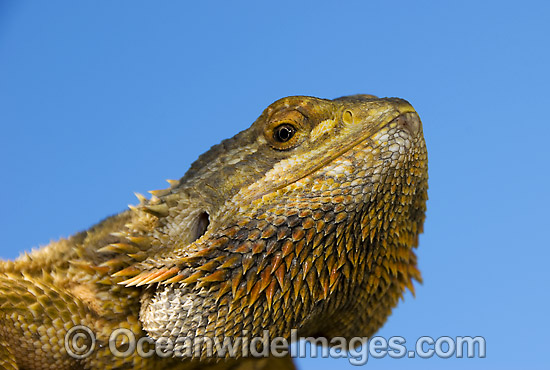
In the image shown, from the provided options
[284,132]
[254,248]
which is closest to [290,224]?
[254,248]

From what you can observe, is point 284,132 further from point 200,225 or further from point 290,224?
point 200,225

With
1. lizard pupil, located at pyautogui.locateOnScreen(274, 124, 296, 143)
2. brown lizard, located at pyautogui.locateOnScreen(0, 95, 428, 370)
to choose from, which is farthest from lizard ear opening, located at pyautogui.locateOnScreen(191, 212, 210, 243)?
lizard pupil, located at pyautogui.locateOnScreen(274, 124, 296, 143)

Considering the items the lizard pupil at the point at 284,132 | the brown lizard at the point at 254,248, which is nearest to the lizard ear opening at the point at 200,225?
the brown lizard at the point at 254,248

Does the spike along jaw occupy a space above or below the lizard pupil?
below

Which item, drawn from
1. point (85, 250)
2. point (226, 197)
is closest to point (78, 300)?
point (85, 250)

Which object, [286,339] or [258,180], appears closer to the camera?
[258,180]

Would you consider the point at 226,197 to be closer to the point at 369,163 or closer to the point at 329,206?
the point at 329,206

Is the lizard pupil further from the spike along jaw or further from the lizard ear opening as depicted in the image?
Answer: the lizard ear opening
